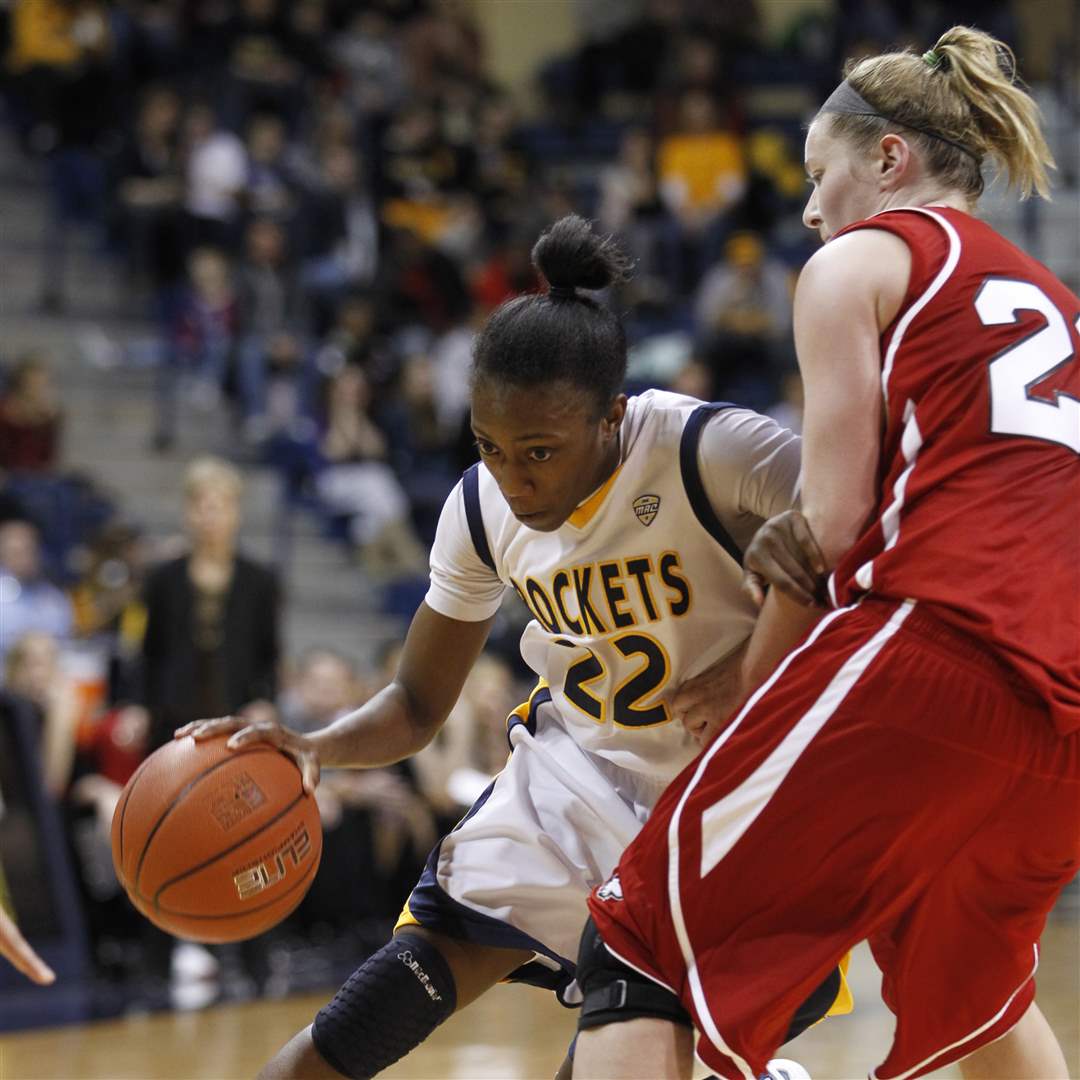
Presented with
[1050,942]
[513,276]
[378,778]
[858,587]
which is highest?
[858,587]

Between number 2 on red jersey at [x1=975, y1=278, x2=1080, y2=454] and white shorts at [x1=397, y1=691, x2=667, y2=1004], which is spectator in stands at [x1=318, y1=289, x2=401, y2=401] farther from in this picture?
number 2 on red jersey at [x1=975, y1=278, x2=1080, y2=454]

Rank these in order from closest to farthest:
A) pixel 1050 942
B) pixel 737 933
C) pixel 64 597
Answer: pixel 737 933 → pixel 1050 942 → pixel 64 597

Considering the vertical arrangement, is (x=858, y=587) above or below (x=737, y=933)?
above

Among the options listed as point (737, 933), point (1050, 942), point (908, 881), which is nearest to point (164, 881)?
point (737, 933)

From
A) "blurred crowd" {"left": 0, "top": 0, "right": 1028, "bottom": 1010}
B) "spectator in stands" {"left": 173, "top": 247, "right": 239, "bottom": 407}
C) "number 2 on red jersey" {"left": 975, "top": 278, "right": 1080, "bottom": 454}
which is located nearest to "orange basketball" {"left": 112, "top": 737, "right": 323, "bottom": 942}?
"number 2 on red jersey" {"left": 975, "top": 278, "right": 1080, "bottom": 454}

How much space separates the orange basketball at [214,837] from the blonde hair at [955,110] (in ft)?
4.79

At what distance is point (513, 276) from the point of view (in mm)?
11617

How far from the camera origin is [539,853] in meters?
3.08

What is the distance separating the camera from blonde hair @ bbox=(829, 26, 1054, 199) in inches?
103

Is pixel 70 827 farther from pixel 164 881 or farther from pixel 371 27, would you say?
pixel 371 27

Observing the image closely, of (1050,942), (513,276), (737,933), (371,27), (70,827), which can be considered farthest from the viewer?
(371,27)

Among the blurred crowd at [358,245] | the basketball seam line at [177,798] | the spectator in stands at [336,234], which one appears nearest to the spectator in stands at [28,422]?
the blurred crowd at [358,245]

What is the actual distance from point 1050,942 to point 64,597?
4.55 meters

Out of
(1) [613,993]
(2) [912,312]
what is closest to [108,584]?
(1) [613,993]
